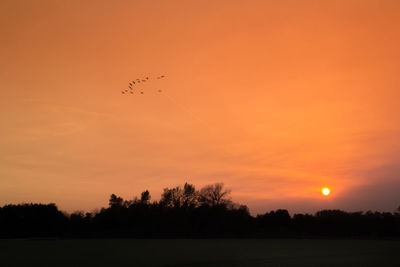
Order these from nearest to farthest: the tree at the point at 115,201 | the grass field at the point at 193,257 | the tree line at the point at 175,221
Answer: the grass field at the point at 193,257 → the tree line at the point at 175,221 → the tree at the point at 115,201

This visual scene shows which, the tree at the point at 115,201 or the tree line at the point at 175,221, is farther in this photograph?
the tree at the point at 115,201

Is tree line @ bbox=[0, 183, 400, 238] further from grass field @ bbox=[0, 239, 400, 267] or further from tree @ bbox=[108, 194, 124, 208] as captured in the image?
grass field @ bbox=[0, 239, 400, 267]

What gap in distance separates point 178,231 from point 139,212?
19567mm

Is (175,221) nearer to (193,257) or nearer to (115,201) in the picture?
(115,201)

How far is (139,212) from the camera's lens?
425 ft

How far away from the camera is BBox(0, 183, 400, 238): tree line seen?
119875 millimetres

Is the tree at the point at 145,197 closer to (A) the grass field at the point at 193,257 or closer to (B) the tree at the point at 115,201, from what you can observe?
(B) the tree at the point at 115,201

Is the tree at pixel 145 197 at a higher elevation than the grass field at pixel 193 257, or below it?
higher

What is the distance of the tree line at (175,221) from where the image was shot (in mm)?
119875

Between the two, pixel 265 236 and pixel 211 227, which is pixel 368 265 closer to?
pixel 265 236

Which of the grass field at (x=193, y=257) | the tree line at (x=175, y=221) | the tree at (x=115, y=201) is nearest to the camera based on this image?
the grass field at (x=193, y=257)

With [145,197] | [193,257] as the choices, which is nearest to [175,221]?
[145,197]

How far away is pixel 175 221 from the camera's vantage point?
4865 inches

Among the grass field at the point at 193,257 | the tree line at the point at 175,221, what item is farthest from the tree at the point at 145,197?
the grass field at the point at 193,257
